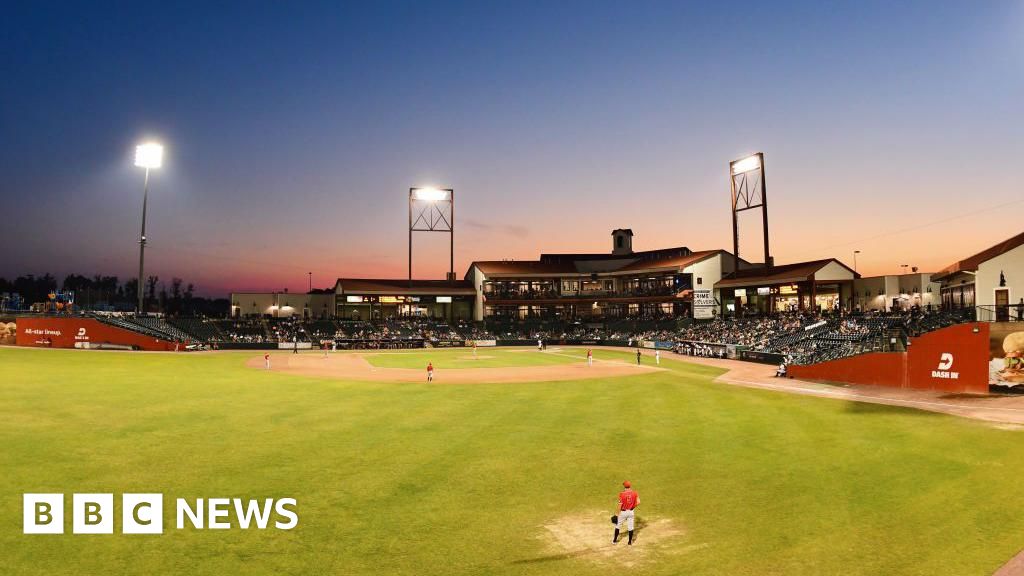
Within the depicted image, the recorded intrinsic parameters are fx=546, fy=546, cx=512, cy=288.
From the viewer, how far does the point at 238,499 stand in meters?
13.0


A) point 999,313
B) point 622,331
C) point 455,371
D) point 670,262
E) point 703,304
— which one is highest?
point 670,262

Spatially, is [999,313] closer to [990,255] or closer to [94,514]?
[990,255]

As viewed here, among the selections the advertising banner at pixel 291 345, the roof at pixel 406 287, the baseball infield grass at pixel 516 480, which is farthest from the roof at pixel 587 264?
the baseball infield grass at pixel 516 480

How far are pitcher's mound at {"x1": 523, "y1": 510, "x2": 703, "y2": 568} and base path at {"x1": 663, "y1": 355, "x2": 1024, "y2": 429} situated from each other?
19.0m

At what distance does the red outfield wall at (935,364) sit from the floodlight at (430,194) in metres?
65.4

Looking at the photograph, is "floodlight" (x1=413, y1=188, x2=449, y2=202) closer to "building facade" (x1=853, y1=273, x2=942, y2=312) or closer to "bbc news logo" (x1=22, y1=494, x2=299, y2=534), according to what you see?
"building facade" (x1=853, y1=273, x2=942, y2=312)

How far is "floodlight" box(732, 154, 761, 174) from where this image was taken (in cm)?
7069

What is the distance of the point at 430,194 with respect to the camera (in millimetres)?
88438

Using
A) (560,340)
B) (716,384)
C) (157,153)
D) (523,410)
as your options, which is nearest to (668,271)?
(560,340)

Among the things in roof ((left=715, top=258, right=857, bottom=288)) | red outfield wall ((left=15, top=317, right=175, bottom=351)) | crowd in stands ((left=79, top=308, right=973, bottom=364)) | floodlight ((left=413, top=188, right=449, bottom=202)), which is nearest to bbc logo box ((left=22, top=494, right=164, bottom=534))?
crowd in stands ((left=79, top=308, right=973, bottom=364))

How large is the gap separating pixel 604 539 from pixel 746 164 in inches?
2790

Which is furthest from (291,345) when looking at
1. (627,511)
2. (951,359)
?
(951,359)

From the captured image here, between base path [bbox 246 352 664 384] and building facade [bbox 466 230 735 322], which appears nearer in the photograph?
base path [bbox 246 352 664 384]

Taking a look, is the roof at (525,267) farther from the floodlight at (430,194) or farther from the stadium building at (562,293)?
the floodlight at (430,194)
